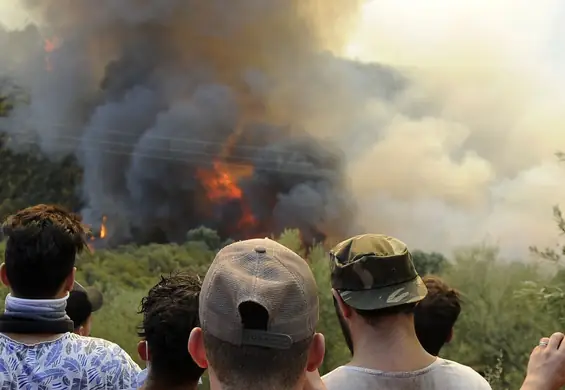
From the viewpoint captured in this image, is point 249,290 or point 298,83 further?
point 298,83

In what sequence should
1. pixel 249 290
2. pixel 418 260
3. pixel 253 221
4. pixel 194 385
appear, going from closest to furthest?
1. pixel 249 290
2. pixel 194 385
3. pixel 418 260
4. pixel 253 221

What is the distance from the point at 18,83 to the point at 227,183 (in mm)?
4494

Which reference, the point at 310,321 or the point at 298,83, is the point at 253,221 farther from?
the point at 310,321

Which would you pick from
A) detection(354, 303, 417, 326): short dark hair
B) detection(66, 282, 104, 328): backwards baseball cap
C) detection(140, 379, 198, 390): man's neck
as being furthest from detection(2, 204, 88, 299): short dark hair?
detection(354, 303, 417, 326): short dark hair

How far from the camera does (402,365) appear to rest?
1.99 meters

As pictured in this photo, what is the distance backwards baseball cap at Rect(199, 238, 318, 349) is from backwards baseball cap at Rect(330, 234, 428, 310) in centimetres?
52

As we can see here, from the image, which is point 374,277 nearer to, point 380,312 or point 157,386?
point 380,312

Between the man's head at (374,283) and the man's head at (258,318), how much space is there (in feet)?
1.76

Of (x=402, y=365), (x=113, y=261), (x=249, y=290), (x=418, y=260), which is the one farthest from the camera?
(x=113, y=261)

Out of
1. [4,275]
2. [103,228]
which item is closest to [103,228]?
[103,228]

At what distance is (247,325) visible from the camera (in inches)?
55.7

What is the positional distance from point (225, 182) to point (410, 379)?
33.9 ft

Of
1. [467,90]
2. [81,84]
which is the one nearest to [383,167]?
[467,90]

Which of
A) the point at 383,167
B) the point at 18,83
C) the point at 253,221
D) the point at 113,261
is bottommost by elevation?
the point at 113,261
